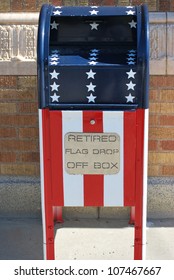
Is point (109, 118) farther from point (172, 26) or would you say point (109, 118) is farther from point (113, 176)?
point (172, 26)

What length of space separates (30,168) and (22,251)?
2.59ft

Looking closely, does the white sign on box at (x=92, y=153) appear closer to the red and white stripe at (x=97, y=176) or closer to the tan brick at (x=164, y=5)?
the red and white stripe at (x=97, y=176)

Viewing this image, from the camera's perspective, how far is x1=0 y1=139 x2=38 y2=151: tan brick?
13.2 ft

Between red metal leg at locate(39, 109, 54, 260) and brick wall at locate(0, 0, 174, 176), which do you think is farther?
brick wall at locate(0, 0, 174, 176)

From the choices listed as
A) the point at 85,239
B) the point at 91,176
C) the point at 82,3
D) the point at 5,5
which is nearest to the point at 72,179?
the point at 91,176

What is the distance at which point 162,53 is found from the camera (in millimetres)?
3768

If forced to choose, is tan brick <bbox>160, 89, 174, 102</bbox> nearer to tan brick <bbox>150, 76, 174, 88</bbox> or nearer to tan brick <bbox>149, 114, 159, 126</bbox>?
tan brick <bbox>150, 76, 174, 88</bbox>

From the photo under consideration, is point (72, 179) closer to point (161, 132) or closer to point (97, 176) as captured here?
point (97, 176)

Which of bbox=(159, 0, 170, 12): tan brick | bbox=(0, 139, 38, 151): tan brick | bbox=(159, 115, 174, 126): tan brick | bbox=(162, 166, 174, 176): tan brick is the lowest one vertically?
bbox=(162, 166, 174, 176): tan brick

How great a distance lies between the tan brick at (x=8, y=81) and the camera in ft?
12.9

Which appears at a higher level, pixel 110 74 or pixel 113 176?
pixel 110 74

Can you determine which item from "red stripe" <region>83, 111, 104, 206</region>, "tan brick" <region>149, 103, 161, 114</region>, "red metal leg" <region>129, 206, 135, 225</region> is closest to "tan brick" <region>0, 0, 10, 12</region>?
"tan brick" <region>149, 103, 161, 114</region>

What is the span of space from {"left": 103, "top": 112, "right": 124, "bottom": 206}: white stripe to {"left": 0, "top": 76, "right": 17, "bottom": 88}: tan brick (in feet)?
4.54

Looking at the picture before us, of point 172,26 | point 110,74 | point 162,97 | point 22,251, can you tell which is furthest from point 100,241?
point 172,26
